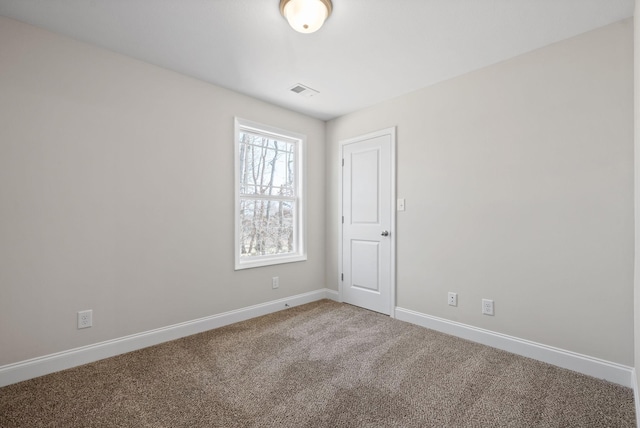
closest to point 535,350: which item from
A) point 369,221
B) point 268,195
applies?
point 369,221

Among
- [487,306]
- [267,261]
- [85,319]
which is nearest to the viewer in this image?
[85,319]

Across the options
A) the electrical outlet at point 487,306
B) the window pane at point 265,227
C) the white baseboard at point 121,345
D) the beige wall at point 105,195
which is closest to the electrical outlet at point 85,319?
the beige wall at point 105,195

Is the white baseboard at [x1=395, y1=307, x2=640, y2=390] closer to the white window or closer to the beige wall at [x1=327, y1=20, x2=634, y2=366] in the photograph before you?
the beige wall at [x1=327, y1=20, x2=634, y2=366]

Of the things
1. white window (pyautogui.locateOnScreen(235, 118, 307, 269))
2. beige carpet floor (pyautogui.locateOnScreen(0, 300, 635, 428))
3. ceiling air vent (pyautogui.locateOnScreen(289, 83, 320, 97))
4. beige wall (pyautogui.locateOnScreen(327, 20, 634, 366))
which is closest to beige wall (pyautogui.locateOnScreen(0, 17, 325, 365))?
white window (pyautogui.locateOnScreen(235, 118, 307, 269))

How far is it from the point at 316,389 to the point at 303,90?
2654mm

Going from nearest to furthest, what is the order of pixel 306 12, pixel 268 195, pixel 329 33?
pixel 306 12 → pixel 329 33 → pixel 268 195

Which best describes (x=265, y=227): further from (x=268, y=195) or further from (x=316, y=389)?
(x=316, y=389)

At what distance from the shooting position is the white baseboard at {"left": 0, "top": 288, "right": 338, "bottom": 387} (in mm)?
1996

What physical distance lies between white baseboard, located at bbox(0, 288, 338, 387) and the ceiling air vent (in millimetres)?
2320

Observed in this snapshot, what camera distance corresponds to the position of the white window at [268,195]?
3301mm

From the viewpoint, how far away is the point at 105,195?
2346 millimetres

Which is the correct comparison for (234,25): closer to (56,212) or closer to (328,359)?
(56,212)

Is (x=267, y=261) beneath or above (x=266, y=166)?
beneath

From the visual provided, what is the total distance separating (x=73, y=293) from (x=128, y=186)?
883mm
